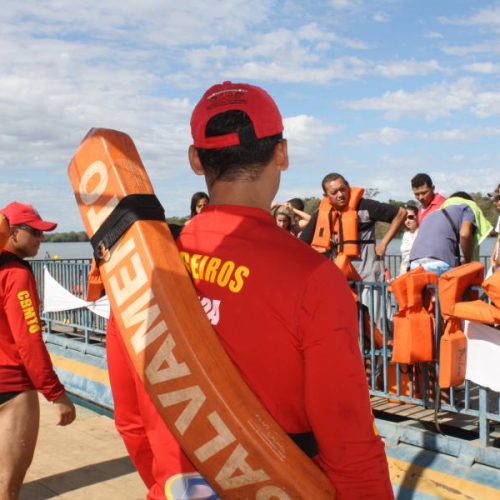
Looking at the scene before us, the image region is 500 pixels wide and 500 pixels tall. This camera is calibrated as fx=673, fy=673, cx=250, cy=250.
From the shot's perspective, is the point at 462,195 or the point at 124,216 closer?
the point at 124,216

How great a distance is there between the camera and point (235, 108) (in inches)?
68.2

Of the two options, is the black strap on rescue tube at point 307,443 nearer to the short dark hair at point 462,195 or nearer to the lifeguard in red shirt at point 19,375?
the lifeguard in red shirt at point 19,375

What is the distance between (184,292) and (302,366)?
34cm

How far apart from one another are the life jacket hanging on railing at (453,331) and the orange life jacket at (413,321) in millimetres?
279

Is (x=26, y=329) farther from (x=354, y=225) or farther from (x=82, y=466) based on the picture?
(x=354, y=225)

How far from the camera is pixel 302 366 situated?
1569 millimetres

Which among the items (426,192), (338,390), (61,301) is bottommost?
(61,301)

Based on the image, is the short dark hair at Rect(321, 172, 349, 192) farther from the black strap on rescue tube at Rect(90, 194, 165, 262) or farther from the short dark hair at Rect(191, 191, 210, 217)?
the black strap on rescue tube at Rect(90, 194, 165, 262)

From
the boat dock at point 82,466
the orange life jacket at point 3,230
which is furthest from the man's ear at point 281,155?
the boat dock at point 82,466

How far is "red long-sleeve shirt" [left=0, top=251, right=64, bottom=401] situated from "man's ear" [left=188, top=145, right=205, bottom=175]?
267 centimetres

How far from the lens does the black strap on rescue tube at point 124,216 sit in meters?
1.77

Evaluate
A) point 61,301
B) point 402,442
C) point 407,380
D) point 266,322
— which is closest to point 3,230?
point 266,322

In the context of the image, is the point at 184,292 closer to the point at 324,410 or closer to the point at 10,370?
the point at 324,410

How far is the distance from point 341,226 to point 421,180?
59.8 inches
